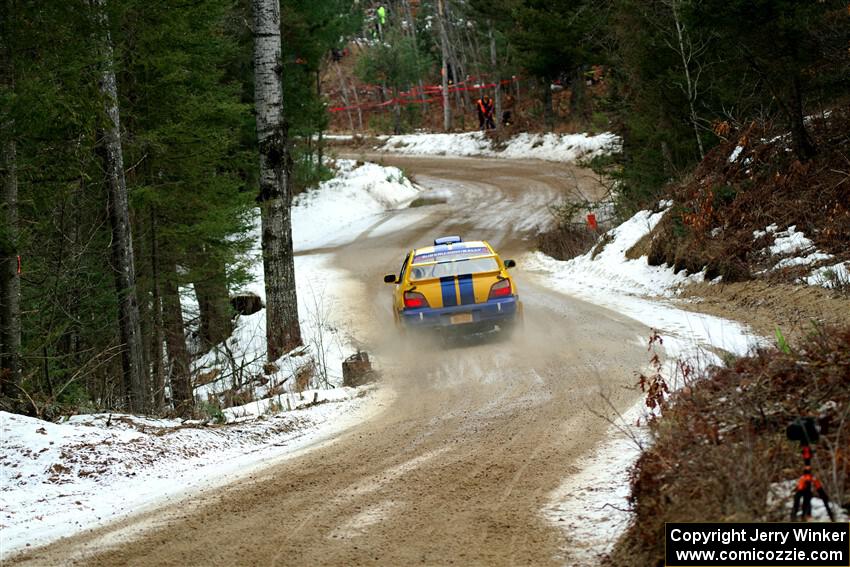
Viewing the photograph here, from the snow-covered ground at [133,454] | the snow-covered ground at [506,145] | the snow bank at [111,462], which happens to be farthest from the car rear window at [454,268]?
the snow-covered ground at [506,145]

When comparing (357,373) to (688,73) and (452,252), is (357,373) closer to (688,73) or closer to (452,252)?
(452,252)

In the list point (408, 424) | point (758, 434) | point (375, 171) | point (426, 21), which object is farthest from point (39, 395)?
point (426, 21)

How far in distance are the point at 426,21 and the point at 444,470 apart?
71647 millimetres

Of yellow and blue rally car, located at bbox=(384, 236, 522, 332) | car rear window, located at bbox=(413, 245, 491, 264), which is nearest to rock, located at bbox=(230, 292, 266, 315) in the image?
car rear window, located at bbox=(413, 245, 491, 264)

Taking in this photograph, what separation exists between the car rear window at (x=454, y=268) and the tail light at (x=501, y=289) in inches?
11.8

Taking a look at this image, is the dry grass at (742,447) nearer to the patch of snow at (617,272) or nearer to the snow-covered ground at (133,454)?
the snow-covered ground at (133,454)

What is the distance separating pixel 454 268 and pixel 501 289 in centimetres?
92

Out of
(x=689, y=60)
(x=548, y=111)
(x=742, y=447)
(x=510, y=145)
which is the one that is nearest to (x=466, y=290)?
(x=742, y=447)

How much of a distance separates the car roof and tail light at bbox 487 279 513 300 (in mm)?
839

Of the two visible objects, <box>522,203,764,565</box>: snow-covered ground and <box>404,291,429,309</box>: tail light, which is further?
<box>404,291,429,309</box>: tail light

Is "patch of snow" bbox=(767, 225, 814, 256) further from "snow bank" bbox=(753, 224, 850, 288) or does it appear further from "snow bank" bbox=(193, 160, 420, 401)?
"snow bank" bbox=(193, 160, 420, 401)

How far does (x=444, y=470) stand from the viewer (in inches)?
284

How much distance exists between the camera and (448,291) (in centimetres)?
1393

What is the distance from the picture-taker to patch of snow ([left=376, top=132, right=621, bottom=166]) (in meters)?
43.2
